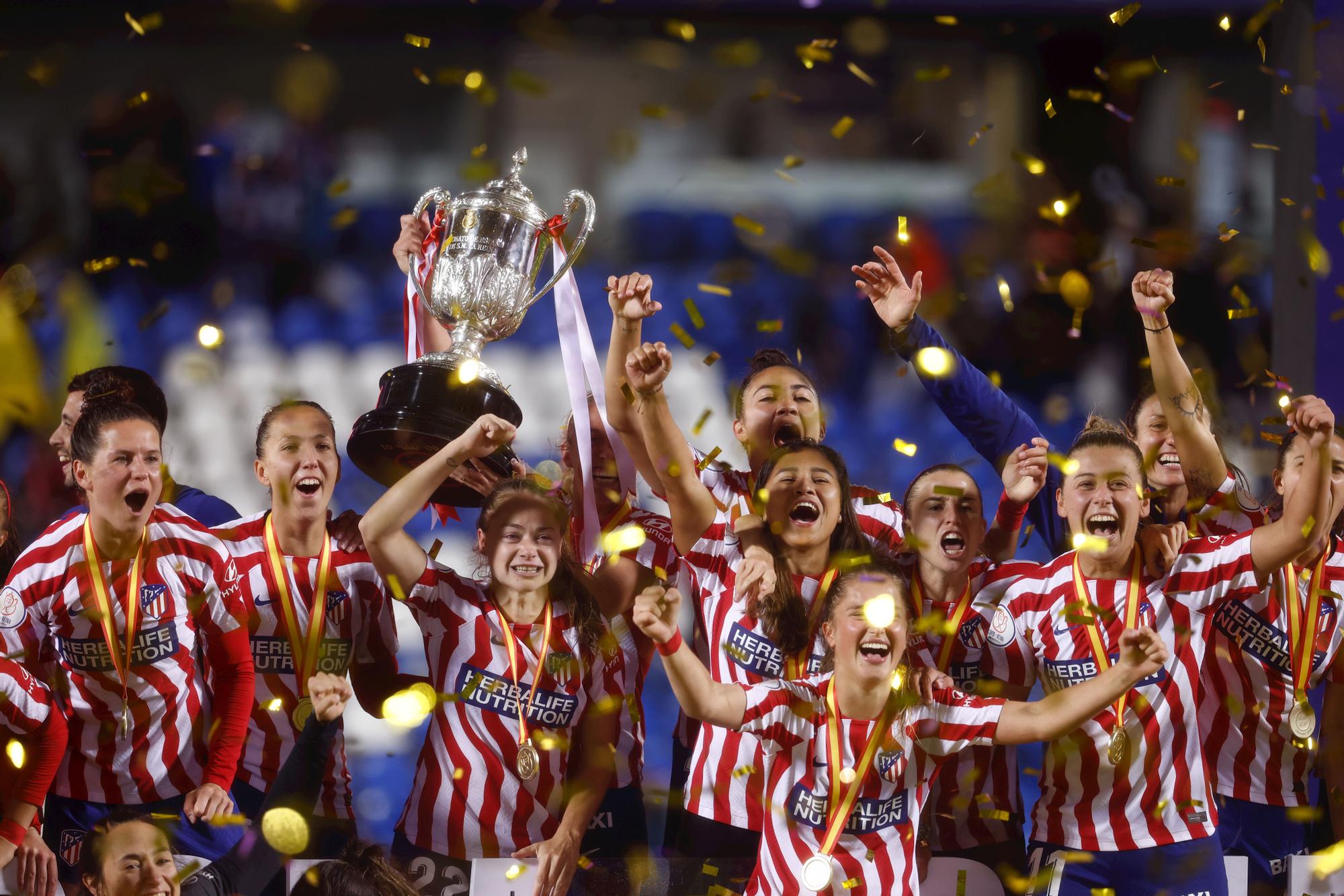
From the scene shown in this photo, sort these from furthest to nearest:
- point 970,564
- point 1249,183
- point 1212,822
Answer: point 1249,183, point 970,564, point 1212,822

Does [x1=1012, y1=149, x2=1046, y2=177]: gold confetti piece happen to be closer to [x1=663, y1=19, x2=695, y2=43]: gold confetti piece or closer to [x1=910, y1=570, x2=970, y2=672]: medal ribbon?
[x1=663, y1=19, x2=695, y2=43]: gold confetti piece

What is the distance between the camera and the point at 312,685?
2484 millimetres

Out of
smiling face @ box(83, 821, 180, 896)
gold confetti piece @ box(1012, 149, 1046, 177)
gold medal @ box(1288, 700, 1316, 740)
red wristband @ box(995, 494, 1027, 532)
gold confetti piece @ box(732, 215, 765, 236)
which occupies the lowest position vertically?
smiling face @ box(83, 821, 180, 896)

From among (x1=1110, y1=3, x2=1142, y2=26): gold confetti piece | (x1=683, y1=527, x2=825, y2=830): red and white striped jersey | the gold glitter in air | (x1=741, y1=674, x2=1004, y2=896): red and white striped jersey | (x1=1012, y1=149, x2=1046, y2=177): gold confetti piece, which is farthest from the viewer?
(x1=1012, y1=149, x2=1046, y2=177): gold confetti piece

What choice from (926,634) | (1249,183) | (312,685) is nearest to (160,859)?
(312,685)

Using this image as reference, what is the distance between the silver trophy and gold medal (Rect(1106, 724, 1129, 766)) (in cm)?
144

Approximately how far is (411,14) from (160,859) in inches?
121

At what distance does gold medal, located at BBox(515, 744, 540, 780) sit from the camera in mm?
2627

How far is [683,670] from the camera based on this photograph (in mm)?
2373

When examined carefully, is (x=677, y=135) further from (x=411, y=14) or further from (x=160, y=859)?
(x=160, y=859)

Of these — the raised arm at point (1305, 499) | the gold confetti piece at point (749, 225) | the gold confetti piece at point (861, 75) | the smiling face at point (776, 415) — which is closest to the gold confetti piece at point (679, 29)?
the gold confetti piece at point (861, 75)

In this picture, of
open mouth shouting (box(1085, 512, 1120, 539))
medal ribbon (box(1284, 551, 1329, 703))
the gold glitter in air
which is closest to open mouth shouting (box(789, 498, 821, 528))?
open mouth shouting (box(1085, 512, 1120, 539))

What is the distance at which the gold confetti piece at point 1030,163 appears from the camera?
4.47 m

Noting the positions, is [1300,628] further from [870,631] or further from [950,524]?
[870,631]
